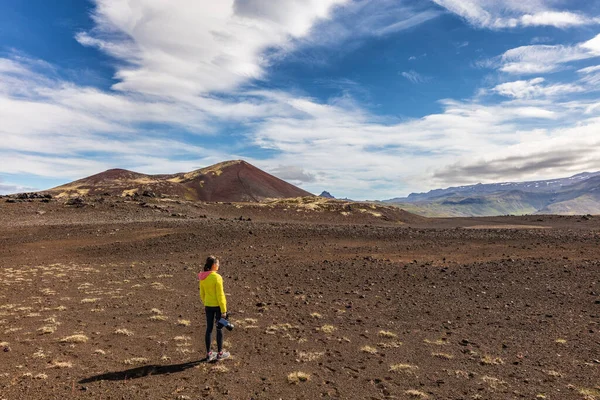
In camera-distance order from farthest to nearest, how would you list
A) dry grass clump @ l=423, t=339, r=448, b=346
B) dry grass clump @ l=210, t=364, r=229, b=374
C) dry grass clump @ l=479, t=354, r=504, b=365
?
dry grass clump @ l=423, t=339, r=448, b=346 < dry grass clump @ l=479, t=354, r=504, b=365 < dry grass clump @ l=210, t=364, r=229, b=374

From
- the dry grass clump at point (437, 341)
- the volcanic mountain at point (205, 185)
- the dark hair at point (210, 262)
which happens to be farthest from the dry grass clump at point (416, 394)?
the volcanic mountain at point (205, 185)

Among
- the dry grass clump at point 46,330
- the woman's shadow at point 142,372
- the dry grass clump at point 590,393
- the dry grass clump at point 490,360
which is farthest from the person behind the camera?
the dry grass clump at point 46,330

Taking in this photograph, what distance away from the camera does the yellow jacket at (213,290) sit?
9.35 metres

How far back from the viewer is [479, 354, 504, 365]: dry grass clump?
389 inches

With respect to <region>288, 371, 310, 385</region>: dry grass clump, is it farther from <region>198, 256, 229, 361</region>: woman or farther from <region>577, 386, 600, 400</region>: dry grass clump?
<region>577, 386, 600, 400</region>: dry grass clump

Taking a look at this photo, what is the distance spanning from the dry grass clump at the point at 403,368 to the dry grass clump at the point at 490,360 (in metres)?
2.11

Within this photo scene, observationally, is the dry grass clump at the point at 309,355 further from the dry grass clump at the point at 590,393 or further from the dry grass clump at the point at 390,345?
the dry grass clump at the point at 590,393

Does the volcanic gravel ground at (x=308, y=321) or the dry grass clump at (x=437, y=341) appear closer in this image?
the volcanic gravel ground at (x=308, y=321)

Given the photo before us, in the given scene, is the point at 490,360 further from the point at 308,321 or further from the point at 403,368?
the point at 308,321

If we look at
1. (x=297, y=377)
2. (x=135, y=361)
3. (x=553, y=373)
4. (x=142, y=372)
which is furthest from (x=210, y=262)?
(x=553, y=373)

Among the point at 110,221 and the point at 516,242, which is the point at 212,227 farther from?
the point at 516,242

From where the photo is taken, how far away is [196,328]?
12.5 meters

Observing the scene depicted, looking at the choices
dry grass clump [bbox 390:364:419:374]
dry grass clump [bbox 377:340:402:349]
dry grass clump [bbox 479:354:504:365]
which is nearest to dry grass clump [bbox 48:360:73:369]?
dry grass clump [bbox 390:364:419:374]

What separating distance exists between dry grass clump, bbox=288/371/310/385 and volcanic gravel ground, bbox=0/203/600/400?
0.18 feet
